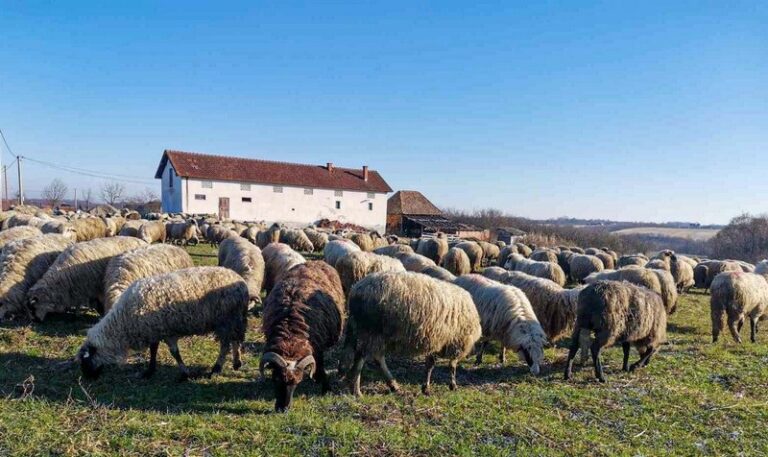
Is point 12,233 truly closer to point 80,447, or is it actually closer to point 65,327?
point 65,327

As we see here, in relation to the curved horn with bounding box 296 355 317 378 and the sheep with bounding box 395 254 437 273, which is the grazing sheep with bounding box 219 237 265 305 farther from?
the sheep with bounding box 395 254 437 273

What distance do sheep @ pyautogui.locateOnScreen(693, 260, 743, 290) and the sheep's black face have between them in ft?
79.4

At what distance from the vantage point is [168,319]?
654 centimetres

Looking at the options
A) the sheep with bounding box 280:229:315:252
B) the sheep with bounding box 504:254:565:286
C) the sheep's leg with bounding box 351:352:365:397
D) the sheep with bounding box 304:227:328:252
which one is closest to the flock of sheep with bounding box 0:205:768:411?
the sheep's leg with bounding box 351:352:365:397

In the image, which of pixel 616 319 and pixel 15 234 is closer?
pixel 616 319

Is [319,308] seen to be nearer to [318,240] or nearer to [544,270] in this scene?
[544,270]

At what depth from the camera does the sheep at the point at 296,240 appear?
81.1 ft

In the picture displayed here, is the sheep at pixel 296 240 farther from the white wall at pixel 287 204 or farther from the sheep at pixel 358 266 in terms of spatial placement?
the white wall at pixel 287 204

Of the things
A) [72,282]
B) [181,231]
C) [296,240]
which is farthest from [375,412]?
[181,231]

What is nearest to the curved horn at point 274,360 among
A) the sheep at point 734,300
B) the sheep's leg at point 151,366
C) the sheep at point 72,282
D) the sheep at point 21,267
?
the sheep's leg at point 151,366

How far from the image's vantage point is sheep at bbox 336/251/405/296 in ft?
38.0

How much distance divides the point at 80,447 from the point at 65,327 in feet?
18.5

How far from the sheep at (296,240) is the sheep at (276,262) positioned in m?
12.3

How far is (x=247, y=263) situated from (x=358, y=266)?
2882mm
